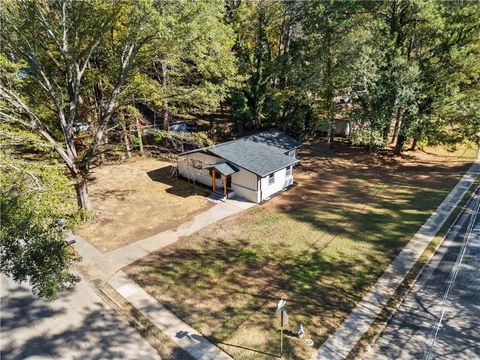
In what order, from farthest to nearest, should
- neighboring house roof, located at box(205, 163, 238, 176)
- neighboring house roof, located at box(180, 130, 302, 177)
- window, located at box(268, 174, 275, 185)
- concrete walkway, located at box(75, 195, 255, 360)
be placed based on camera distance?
window, located at box(268, 174, 275, 185)
neighboring house roof, located at box(180, 130, 302, 177)
neighboring house roof, located at box(205, 163, 238, 176)
concrete walkway, located at box(75, 195, 255, 360)

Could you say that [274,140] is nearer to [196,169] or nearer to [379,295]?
[196,169]

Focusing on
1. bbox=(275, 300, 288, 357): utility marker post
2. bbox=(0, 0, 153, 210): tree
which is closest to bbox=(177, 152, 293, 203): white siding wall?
bbox=(0, 0, 153, 210): tree

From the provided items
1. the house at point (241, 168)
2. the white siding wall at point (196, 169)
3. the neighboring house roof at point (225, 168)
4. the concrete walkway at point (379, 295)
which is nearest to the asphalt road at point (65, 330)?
the concrete walkway at point (379, 295)

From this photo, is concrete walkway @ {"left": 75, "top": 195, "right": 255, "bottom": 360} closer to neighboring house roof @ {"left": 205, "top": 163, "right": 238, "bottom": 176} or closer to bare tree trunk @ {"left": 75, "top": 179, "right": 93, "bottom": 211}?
neighboring house roof @ {"left": 205, "top": 163, "right": 238, "bottom": 176}

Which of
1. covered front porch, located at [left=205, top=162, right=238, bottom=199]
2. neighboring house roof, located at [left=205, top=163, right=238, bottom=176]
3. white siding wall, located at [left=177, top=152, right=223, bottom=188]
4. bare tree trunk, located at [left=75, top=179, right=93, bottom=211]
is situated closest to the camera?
bare tree trunk, located at [left=75, top=179, right=93, bottom=211]

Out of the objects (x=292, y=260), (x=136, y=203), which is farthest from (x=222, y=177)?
(x=292, y=260)

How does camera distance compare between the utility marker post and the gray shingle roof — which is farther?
the gray shingle roof
